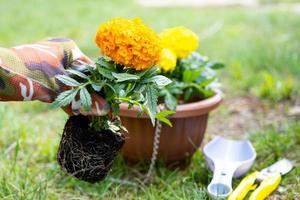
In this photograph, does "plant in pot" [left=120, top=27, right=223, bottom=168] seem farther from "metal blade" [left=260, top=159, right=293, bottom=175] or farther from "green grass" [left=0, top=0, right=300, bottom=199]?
"metal blade" [left=260, top=159, right=293, bottom=175]

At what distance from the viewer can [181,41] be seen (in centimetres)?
168

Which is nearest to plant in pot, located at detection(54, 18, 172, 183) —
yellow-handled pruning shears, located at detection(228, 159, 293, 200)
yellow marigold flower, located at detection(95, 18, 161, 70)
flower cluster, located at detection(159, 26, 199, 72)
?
yellow marigold flower, located at detection(95, 18, 161, 70)

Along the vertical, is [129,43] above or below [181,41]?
above

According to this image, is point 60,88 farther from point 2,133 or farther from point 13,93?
point 2,133

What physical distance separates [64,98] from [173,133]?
0.62 meters

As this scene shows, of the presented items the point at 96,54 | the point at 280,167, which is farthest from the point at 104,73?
the point at 96,54

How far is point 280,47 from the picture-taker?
10.8 ft

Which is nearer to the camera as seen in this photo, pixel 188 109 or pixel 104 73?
pixel 104 73

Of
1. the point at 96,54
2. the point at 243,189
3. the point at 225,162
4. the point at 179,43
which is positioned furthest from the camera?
the point at 96,54

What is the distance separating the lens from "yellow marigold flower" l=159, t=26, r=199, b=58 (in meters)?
1.68

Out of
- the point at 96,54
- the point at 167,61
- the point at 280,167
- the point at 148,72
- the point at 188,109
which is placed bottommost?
the point at 96,54

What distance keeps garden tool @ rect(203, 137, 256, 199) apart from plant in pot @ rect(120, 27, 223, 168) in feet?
0.28

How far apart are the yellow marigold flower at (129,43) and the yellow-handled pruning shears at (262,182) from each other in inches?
18.6

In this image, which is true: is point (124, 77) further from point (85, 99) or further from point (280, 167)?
point (280, 167)
